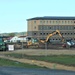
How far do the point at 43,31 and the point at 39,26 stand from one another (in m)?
4.60

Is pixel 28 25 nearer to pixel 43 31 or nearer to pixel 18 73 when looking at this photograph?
pixel 43 31

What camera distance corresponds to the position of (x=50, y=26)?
17175 cm

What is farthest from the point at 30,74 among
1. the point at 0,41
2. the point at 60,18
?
the point at 60,18

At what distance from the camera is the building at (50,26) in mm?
169875

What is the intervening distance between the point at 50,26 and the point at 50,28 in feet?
4.15

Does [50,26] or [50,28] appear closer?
[50,28]

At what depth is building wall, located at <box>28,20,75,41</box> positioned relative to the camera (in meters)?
170

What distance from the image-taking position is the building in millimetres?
169875

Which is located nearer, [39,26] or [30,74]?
[30,74]

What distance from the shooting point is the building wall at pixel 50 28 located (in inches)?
6688

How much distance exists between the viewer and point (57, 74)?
38.1 ft

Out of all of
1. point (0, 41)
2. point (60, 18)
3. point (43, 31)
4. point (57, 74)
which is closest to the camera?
point (57, 74)

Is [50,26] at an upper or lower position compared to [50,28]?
upper

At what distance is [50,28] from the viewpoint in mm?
171125
